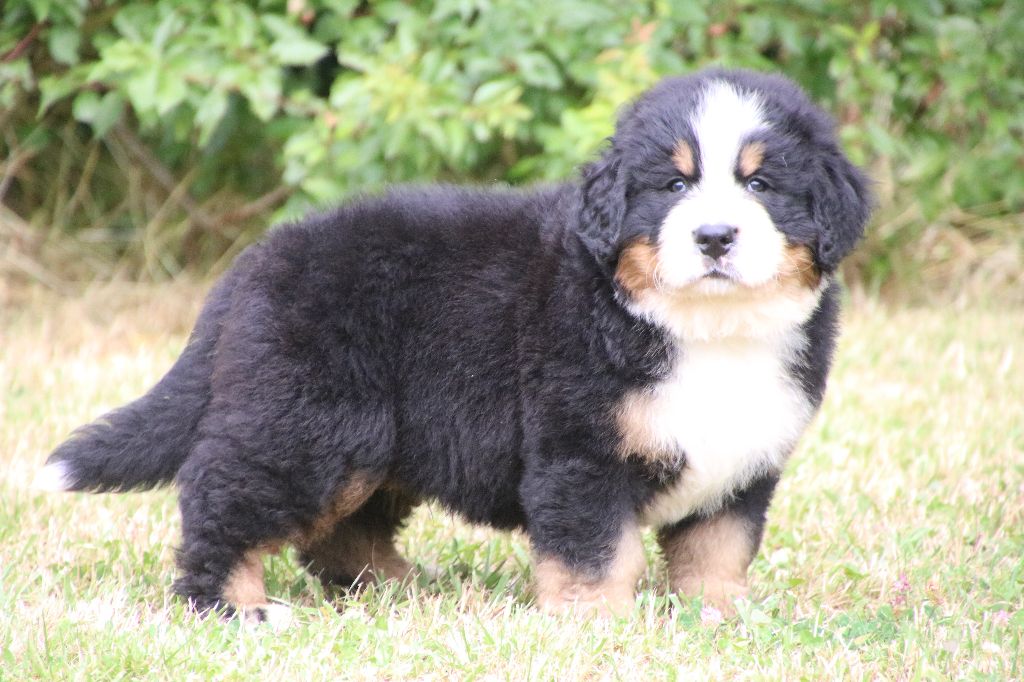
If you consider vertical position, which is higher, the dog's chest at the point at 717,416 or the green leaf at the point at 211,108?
the green leaf at the point at 211,108

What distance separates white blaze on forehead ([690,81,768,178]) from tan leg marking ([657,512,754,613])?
100cm

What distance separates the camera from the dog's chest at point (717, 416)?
342 centimetres

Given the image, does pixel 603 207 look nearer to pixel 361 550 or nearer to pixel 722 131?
pixel 722 131

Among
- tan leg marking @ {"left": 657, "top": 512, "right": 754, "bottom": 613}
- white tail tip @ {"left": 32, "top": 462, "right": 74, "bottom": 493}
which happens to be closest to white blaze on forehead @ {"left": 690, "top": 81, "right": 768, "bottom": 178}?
tan leg marking @ {"left": 657, "top": 512, "right": 754, "bottom": 613}

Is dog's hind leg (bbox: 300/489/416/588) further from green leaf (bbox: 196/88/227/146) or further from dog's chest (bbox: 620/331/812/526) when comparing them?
green leaf (bbox: 196/88/227/146)

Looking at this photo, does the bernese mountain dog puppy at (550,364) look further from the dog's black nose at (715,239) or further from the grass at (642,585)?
the grass at (642,585)

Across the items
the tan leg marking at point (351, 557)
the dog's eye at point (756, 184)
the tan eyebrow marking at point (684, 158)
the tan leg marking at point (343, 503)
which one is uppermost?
the tan eyebrow marking at point (684, 158)

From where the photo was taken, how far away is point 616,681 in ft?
10.2

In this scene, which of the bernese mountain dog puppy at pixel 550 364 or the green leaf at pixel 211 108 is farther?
the green leaf at pixel 211 108

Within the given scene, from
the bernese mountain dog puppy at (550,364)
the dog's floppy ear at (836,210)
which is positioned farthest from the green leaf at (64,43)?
the dog's floppy ear at (836,210)

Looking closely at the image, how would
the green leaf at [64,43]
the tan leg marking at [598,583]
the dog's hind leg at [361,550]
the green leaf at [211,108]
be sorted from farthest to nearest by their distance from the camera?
the green leaf at [64,43], the green leaf at [211,108], the dog's hind leg at [361,550], the tan leg marking at [598,583]

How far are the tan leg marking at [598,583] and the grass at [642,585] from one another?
5cm

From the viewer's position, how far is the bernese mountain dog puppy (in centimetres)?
339

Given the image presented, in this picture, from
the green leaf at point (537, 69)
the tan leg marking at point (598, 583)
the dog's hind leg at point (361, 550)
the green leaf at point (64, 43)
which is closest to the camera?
the tan leg marking at point (598, 583)
